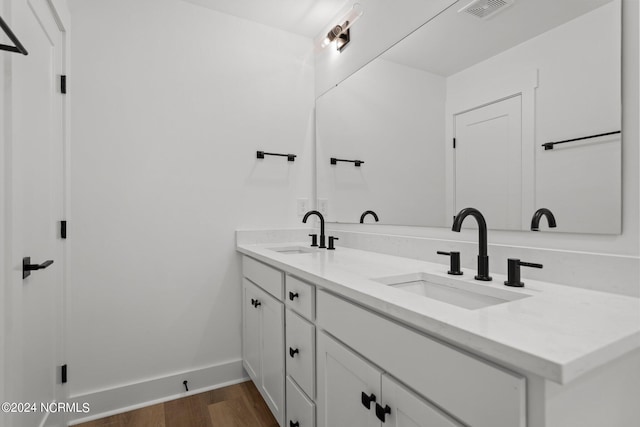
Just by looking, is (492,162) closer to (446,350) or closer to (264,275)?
(446,350)

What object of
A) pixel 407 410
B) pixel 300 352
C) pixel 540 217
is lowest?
pixel 300 352

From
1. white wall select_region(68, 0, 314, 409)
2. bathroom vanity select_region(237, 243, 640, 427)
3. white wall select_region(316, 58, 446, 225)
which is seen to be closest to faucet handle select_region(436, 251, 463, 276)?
bathroom vanity select_region(237, 243, 640, 427)

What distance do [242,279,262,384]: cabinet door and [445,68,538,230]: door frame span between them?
3.95 ft

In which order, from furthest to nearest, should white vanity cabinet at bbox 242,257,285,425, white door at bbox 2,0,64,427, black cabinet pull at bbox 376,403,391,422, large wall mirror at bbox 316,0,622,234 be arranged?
white vanity cabinet at bbox 242,257,285,425 < white door at bbox 2,0,64,427 < large wall mirror at bbox 316,0,622,234 < black cabinet pull at bbox 376,403,391,422

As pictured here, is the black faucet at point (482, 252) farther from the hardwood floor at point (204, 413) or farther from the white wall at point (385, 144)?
the hardwood floor at point (204, 413)

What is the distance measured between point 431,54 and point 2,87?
1.69 meters

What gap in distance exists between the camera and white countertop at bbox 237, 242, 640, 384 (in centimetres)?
54

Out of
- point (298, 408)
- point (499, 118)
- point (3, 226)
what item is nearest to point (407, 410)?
point (298, 408)

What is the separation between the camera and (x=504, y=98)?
48.3 inches

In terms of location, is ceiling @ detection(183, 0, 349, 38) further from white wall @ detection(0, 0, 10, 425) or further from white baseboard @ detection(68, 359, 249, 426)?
white baseboard @ detection(68, 359, 249, 426)

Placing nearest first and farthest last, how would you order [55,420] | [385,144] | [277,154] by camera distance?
[55,420], [385,144], [277,154]

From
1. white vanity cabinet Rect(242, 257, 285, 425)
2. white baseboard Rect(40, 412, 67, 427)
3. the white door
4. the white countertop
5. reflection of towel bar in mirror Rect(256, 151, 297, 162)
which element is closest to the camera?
the white countertop

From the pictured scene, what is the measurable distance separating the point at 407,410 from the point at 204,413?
1488 millimetres

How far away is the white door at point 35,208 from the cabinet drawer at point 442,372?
116 cm
